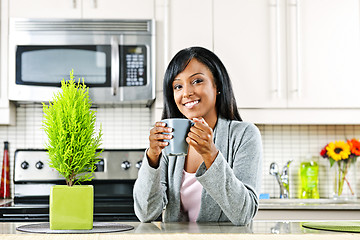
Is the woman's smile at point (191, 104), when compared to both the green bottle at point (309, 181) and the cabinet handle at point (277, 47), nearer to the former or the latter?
the cabinet handle at point (277, 47)

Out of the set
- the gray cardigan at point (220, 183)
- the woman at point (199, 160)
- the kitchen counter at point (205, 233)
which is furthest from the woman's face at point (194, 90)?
the kitchen counter at point (205, 233)

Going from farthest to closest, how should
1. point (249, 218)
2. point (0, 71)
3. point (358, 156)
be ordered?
point (358, 156) → point (0, 71) → point (249, 218)

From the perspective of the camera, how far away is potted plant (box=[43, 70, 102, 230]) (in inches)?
46.6

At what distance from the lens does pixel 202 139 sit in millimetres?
1269

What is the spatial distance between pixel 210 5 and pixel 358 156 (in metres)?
1.24

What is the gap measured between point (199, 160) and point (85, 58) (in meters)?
1.31

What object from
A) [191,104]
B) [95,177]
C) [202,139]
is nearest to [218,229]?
[202,139]

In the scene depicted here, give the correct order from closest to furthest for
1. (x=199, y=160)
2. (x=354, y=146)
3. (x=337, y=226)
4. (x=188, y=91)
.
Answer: (x=337, y=226)
(x=188, y=91)
(x=199, y=160)
(x=354, y=146)

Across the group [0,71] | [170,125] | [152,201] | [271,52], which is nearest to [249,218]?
[152,201]

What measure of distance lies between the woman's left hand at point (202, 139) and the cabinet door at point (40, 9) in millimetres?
1761

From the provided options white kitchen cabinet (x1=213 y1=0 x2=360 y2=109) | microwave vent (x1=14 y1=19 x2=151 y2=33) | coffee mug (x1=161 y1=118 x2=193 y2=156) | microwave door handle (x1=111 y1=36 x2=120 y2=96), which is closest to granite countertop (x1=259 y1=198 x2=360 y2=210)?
white kitchen cabinet (x1=213 y1=0 x2=360 y2=109)

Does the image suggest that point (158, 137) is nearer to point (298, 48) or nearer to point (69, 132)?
point (69, 132)

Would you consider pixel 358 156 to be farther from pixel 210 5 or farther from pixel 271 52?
pixel 210 5

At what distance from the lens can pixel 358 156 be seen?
9.87 ft
